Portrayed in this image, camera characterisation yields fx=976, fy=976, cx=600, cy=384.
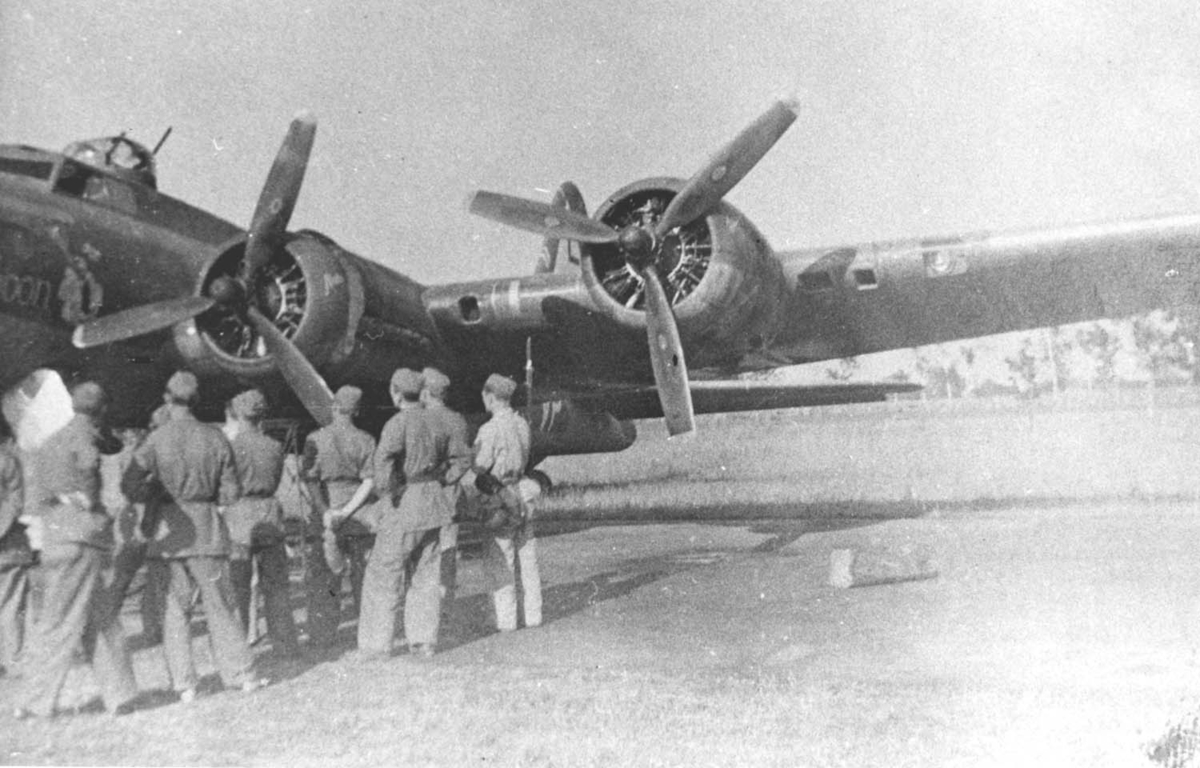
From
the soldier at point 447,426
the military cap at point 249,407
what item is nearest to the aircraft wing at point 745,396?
the soldier at point 447,426

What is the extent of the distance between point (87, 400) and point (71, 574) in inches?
38.6

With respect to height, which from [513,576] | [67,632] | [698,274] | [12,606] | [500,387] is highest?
[698,274]

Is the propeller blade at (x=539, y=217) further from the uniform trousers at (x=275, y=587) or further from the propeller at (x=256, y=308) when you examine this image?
the uniform trousers at (x=275, y=587)

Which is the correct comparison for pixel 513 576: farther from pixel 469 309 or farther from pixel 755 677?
pixel 469 309

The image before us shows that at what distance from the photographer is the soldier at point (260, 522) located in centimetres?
650

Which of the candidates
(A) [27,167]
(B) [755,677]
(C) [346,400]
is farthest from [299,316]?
(B) [755,677]

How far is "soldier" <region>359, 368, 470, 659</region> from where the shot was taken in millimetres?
6820

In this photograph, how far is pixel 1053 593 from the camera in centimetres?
792

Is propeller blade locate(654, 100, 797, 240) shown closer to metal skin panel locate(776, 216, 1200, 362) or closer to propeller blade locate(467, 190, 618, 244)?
propeller blade locate(467, 190, 618, 244)

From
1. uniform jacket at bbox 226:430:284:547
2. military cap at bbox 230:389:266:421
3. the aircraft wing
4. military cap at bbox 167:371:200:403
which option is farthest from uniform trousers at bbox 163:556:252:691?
the aircraft wing

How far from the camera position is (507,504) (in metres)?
7.70

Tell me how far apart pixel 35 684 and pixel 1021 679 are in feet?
18.0

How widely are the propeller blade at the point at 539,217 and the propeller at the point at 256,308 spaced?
1.79 metres

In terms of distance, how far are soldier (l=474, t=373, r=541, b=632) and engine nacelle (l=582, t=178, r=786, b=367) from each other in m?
2.05
